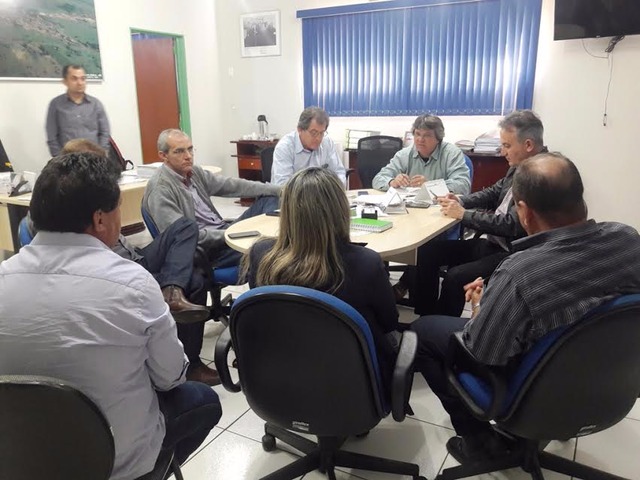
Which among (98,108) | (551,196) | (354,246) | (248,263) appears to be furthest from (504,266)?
(98,108)

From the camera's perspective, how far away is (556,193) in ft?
4.77

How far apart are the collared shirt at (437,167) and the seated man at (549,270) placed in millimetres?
1741

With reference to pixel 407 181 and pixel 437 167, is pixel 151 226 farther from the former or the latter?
pixel 437 167

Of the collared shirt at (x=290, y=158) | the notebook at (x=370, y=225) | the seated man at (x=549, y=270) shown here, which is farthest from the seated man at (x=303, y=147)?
the seated man at (x=549, y=270)

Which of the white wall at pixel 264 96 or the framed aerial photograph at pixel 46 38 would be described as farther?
the white wall at pixel 264 96

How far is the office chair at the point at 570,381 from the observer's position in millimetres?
1237

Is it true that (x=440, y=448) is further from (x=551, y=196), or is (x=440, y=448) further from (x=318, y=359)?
(x=551, y=196)

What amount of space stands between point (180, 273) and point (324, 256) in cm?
108

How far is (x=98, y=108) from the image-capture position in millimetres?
4879

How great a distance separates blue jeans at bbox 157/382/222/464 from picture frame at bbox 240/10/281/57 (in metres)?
5.71

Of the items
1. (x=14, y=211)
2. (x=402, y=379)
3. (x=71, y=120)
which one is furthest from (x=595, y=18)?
(x=14, y=211)

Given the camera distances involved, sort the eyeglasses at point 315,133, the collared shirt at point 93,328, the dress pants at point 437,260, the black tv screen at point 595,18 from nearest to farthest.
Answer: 1. the collared shirt at point 93,328
2. the dress pants at point 437,260
3. the eyeglasses at point 315,133
4. the black tv screen at point 595,18

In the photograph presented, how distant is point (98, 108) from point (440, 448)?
452cm

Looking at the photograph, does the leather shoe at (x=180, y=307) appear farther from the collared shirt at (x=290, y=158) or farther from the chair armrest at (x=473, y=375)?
the collared shirt at (x=290, y=158)
